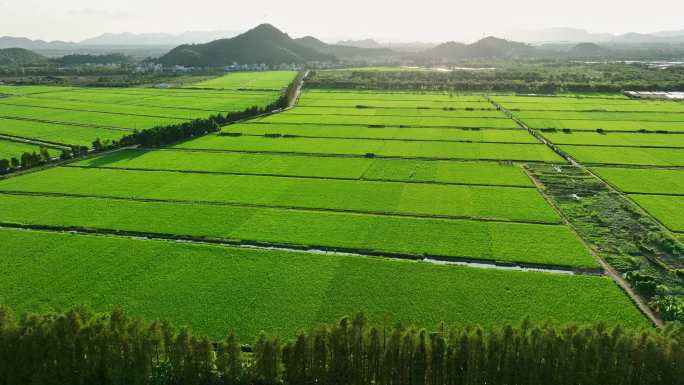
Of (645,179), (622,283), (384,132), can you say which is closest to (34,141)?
(384,132)

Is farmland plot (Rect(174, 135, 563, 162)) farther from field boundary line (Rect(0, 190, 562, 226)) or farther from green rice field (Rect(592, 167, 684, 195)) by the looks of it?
field boundary line (Rect(0, 190, 562, 226))

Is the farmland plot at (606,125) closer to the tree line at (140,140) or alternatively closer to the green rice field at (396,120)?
the green rice field at (396,120)

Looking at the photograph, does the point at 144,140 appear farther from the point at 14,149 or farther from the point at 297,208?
the point at 297,208

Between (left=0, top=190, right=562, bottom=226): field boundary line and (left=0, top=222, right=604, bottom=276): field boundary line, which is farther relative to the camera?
Answer: (left=0, top=190, right=562, bottom=226): field boundary line

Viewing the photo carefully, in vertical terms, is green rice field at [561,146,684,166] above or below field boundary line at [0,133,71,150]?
below

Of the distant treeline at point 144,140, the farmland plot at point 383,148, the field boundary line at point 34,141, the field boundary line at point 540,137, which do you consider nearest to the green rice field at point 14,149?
the field boundary line at point 34,141

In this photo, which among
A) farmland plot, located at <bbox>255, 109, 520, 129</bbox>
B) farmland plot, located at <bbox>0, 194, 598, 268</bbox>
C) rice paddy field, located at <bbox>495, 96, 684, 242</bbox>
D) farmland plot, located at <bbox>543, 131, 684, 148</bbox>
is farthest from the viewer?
farmland plot, located at <bbox>255, 109, 520, 129</bbox>

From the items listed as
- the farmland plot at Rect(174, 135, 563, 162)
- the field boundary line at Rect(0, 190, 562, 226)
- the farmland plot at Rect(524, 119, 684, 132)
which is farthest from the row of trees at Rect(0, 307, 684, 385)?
the farmland plot at Rect(524, 119, 684, 132)
